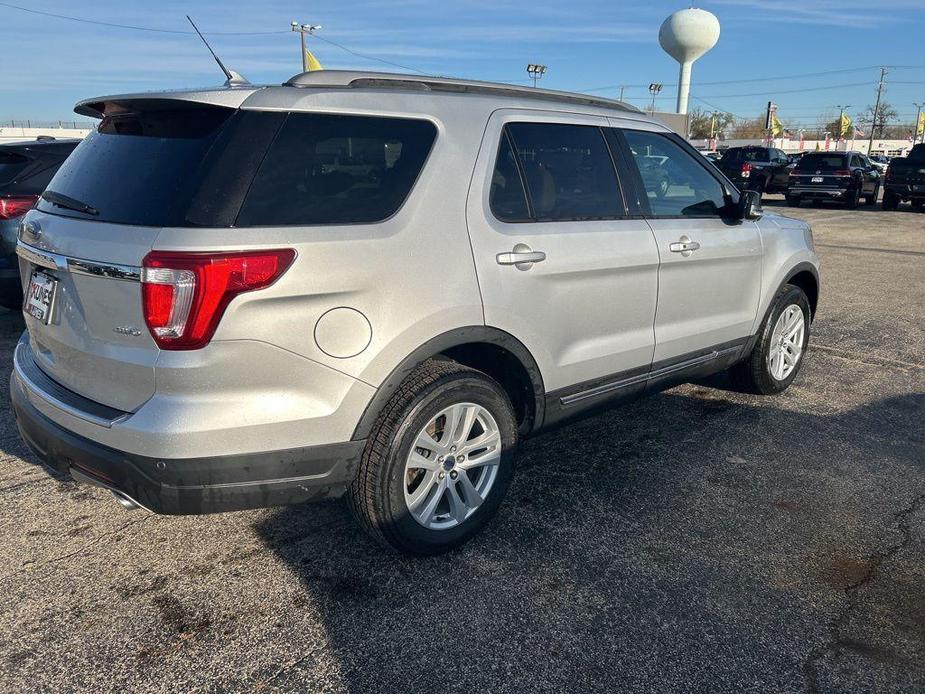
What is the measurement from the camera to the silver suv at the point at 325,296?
89.8 inches

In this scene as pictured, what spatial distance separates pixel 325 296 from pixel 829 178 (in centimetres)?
2258

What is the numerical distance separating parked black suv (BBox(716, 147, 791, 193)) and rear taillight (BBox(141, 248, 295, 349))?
25.2m

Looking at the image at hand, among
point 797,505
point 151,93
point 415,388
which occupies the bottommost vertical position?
point 797,505

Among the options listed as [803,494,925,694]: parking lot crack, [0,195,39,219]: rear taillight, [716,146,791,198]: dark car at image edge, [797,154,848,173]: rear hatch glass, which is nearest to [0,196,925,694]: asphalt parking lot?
[803,494,925,694]: parking lot crack

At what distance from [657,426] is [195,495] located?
9.57 ft

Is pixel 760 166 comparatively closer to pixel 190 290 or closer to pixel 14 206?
pixel 14 206

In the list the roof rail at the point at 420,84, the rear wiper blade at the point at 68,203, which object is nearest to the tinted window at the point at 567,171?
the roof rail at the point at 420,84

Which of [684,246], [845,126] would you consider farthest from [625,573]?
[845,126]

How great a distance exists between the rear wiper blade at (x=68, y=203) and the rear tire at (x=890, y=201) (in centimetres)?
2287

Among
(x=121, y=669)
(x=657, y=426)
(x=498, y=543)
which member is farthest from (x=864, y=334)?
(x=121, y=669)

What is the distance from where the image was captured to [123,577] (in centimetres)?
281

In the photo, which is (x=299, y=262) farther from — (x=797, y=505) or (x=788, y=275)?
(x=788, y=275)

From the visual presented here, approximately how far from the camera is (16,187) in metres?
5.78

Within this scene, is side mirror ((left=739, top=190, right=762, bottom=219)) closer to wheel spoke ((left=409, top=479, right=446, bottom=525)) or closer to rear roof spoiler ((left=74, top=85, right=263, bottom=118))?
wheel spoke ((left=409, top=479, right=446, bottom=525))
